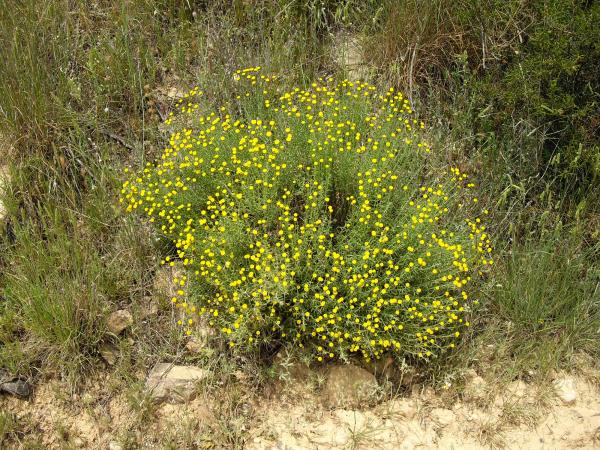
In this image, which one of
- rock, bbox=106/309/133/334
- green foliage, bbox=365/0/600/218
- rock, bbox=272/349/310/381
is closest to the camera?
rock, bbox=272/349/310/381

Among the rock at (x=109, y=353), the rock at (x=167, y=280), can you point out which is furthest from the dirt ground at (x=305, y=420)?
the rock at (x=167, y=280)

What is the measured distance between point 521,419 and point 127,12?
434 cm

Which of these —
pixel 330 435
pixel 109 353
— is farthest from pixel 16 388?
pixel 330 435

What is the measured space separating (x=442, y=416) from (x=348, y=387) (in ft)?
1.99

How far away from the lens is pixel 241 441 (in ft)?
11.0

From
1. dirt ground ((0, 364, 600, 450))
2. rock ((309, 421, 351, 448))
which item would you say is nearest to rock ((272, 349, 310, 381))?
dirt ground ((0, 364, 600, 450))

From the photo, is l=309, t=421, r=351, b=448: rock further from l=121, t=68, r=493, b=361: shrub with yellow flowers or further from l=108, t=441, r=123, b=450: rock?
l=108, t=441, r=123, b=450: rock

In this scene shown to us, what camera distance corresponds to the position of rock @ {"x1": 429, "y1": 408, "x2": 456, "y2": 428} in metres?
3.52

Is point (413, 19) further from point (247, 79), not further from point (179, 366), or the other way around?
point (179, 366)

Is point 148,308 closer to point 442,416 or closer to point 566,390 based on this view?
point 442,416

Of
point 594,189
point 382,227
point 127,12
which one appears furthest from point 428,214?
point 127,12

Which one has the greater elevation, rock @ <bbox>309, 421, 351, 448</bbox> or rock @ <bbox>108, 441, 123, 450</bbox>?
rock @ <bbox>108, 441, 123, 450</bbox>

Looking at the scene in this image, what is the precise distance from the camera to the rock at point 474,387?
11.9 ft

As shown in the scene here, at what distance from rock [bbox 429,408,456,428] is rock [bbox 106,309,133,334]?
2.00 metres
